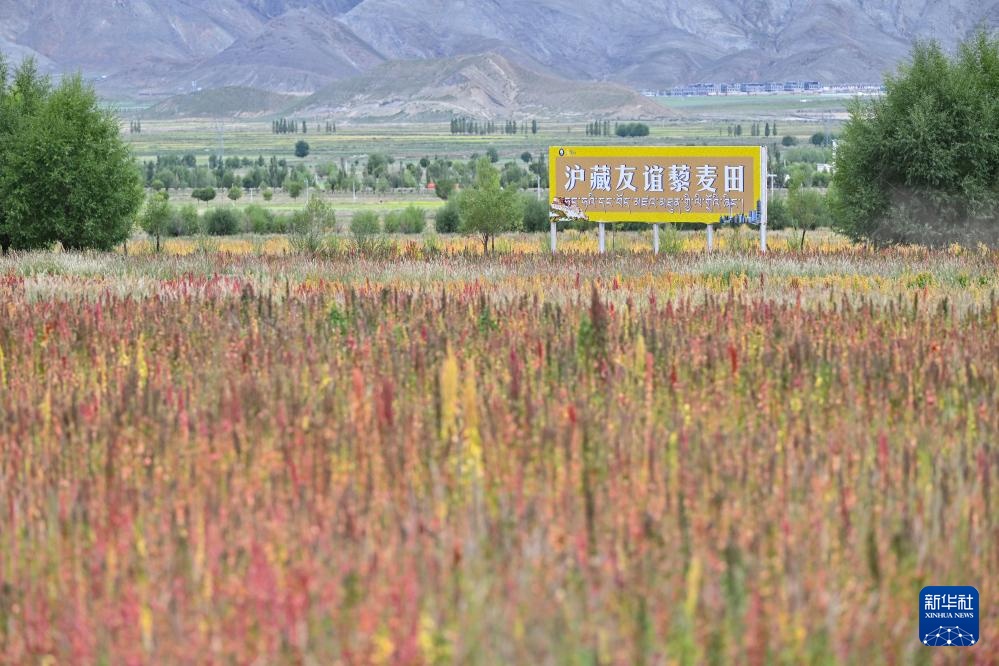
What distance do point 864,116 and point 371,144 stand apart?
140 metres

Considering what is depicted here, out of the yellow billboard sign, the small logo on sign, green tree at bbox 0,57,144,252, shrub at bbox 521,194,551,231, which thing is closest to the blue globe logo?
the small logo on sign

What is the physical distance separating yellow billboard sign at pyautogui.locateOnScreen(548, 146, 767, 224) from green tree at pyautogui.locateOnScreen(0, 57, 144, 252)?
9438mm

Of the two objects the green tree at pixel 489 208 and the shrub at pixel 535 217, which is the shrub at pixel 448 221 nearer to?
the shrub at pixel 535 217

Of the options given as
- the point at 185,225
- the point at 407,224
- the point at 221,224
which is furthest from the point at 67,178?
the point at 407,224

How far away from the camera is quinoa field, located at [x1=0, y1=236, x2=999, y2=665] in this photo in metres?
3.91

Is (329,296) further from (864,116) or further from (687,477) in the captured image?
(864,116)

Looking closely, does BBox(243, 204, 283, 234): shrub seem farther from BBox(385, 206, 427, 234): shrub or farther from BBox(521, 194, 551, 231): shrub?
BBox(521, 194, 551, 231): shrub

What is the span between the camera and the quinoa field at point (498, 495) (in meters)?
3.91

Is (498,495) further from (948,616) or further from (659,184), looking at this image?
(659,184)

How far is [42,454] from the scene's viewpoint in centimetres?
585

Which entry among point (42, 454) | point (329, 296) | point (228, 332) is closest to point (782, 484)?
point (42, 454)

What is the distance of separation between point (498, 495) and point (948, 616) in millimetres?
1533

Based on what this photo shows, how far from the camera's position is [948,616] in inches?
164

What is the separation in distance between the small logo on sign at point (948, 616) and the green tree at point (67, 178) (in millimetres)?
28211
